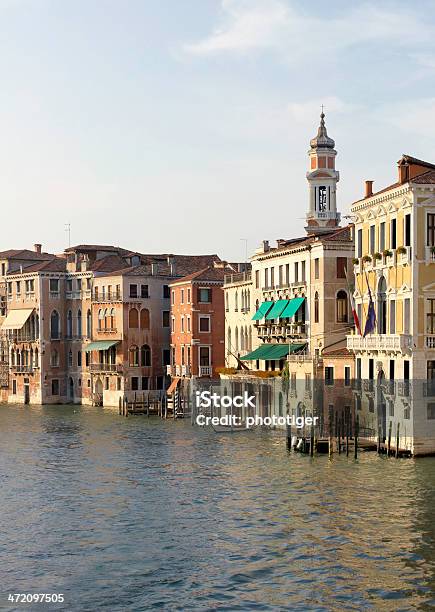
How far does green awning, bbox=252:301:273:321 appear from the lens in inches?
2269

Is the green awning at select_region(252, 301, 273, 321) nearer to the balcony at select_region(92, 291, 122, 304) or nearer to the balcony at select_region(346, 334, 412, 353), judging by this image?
the balcony at select_region(346, 334, 412, 353)

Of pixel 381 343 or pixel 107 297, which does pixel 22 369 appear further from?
pixel 381 343

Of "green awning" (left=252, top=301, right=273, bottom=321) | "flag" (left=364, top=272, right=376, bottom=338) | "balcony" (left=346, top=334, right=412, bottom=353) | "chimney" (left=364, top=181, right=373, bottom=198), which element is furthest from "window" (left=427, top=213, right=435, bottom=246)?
"green awning" (left=252, top=301, right=273, bottom=321)

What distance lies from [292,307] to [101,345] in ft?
67.7

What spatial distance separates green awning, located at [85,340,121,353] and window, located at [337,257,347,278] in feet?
74.0

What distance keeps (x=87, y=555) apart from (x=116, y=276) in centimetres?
4656

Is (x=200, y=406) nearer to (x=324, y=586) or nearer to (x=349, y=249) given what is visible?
(x=349, y=249)

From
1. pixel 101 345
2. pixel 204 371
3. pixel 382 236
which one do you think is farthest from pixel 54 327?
pixel 382 236

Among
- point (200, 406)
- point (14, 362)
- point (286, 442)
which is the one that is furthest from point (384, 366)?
point (14, 362)

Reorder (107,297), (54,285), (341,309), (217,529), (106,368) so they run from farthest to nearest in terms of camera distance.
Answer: (54,285)
(107,297)
(106,368)
(341,309)
(217,529)

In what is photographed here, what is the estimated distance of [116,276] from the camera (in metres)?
71.2

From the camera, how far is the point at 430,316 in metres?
40.2

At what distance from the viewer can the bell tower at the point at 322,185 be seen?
6512 centimetres

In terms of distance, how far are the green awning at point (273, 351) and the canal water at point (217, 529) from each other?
9668 millimetres
